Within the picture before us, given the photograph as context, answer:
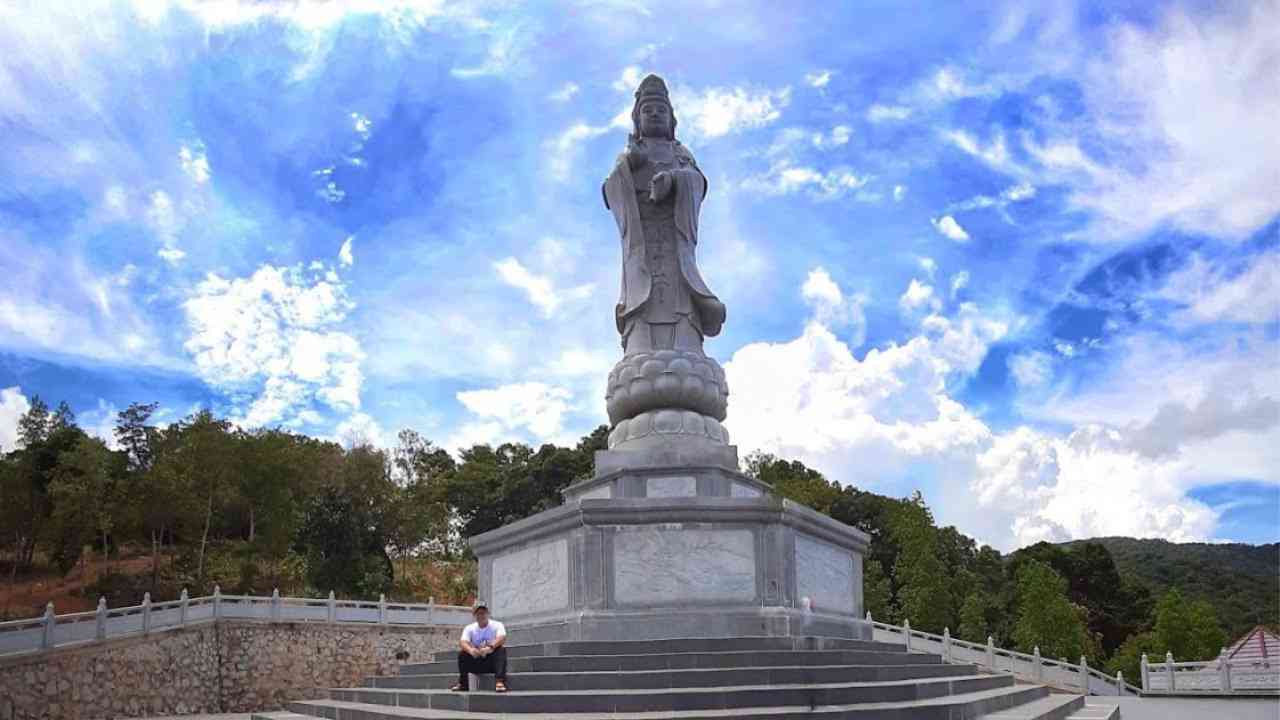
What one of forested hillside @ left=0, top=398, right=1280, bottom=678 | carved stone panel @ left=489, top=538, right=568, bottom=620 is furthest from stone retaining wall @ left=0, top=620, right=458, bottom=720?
carved stone panel @ left=489, top=538, right=568, bottom=620

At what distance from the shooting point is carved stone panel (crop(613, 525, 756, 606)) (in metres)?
9.90

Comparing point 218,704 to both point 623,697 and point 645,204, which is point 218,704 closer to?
point 645,204

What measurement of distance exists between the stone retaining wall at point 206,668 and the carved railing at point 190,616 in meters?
0.18

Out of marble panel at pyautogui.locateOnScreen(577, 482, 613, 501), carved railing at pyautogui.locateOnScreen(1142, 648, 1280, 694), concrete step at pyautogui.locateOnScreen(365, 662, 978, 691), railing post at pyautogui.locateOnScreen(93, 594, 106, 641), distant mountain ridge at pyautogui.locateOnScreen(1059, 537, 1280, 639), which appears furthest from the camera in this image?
distant mountain ridge at pyautogui.locateOnScreen(1059, 537, 1280, 639)

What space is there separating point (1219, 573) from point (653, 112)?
134 ft

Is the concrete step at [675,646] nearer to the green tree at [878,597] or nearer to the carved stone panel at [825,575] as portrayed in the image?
the carved stone panel at [825,575]

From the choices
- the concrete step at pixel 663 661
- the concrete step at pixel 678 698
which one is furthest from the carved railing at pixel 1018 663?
the concrete step at pixel 678 698

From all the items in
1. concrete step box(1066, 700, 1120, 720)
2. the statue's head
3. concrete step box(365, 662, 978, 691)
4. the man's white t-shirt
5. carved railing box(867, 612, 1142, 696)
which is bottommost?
carved railing box(867, 612, 1142, 696)

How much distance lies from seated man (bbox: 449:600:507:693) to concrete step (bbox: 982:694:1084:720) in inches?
158

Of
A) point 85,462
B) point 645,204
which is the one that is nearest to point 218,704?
point 85,462

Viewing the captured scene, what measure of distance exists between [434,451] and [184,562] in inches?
716

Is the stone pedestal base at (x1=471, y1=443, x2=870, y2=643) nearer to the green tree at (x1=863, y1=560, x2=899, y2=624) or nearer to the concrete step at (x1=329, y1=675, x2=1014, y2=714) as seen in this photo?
the concrete step at (x1=329, y1=675, x2=1014, y2=714)

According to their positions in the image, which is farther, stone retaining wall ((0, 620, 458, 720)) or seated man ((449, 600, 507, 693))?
stone retaining wall ((0, 620, 458, 720))

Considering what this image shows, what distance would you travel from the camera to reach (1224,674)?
18875 mm
